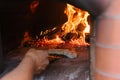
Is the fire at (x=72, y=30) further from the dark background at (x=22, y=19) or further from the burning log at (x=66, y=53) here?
the burning log at (x=66, y=53)

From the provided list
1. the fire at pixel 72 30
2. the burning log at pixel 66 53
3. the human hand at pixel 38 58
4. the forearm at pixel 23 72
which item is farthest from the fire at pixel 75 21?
the forearm at pixel 23 72

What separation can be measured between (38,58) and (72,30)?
114 cm

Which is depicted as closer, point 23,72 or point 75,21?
point 23,72

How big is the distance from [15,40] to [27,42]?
18 centimetres

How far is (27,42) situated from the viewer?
2459mm

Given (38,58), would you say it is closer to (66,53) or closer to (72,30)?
(66,53)

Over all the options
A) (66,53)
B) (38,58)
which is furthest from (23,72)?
(66,53)

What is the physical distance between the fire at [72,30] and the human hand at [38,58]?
32.5 inches

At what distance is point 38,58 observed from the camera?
1.53 metres

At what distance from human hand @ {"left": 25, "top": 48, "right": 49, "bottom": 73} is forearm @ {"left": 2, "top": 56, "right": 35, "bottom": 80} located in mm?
79

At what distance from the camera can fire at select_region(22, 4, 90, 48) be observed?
8.20 ft

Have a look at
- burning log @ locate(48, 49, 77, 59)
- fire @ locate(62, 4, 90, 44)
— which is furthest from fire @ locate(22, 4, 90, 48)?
burning log @ locate(48, 49, 77, 59)

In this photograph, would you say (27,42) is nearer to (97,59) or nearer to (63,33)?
(63,33)

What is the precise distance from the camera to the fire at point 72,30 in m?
2.50
